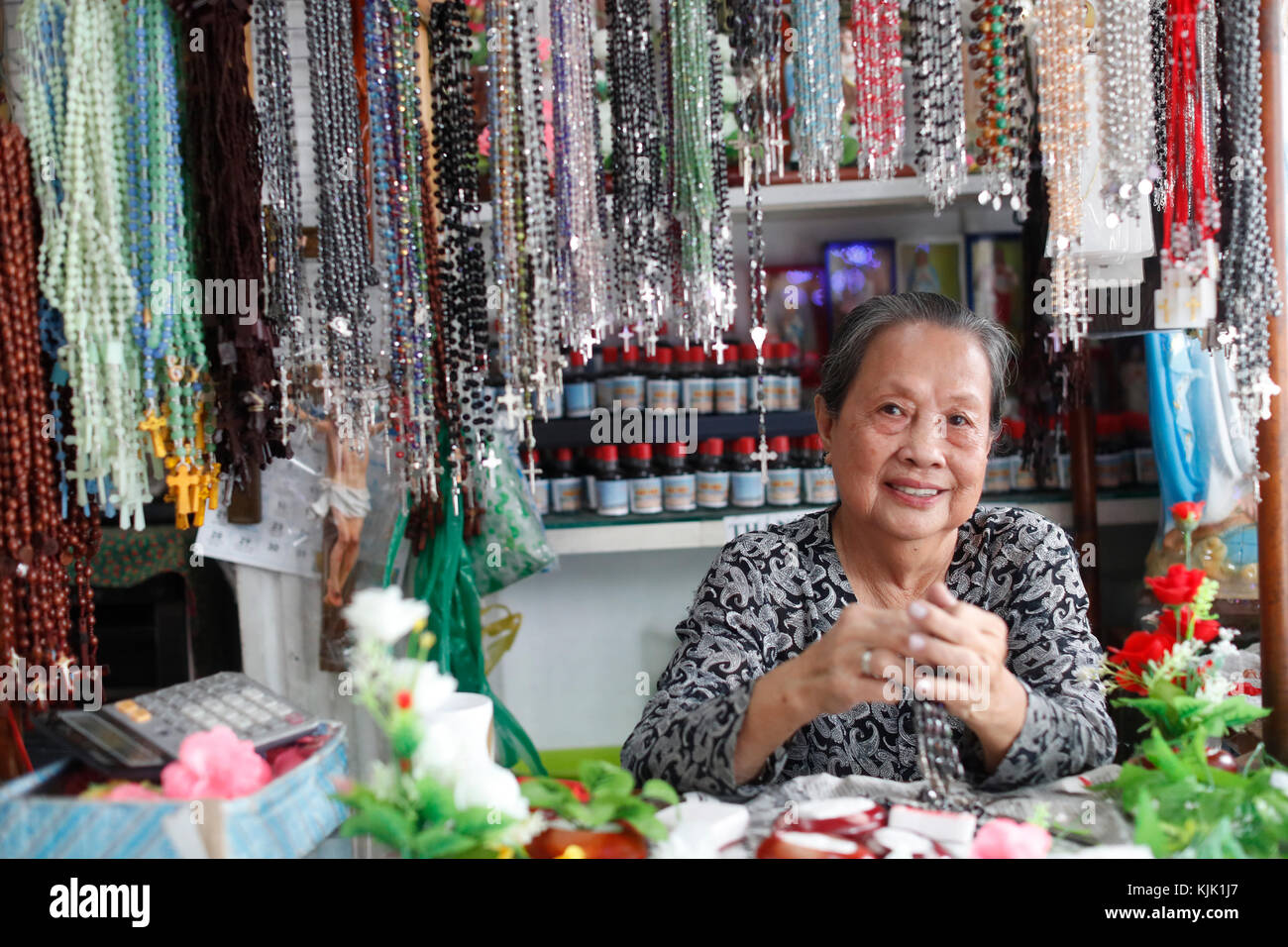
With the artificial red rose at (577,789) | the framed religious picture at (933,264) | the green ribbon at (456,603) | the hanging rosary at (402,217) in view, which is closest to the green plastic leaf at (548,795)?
the artificial red rose at (577,789)

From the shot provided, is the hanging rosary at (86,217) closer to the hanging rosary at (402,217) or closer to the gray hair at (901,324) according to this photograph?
the hanging rosary at (402,217)

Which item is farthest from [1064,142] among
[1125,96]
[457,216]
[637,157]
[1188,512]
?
[457,216]

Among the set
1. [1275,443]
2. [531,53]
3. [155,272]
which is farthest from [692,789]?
[531,53]

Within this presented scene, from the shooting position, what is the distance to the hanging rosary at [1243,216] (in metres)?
1.55

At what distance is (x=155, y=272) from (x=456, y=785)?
99 cm

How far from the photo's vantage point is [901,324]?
57.0 inches

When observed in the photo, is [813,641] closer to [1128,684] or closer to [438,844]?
[1128,684]

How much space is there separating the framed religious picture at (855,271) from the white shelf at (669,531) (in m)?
0.69

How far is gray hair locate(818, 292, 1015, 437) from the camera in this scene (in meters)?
1.45

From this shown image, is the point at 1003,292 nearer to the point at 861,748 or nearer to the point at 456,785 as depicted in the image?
the point at 861,748

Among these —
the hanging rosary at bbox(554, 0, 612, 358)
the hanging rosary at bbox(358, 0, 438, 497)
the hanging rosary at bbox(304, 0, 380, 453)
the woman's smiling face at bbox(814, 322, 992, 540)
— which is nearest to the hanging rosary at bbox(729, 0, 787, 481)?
the hanging rosary at bbox(554, 0, 612, 358)

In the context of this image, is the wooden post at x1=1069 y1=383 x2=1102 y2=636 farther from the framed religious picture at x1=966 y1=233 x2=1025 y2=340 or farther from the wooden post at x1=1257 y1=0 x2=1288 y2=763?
the wooden post at x1=1257 y1=0 x2=1288 y2=763
